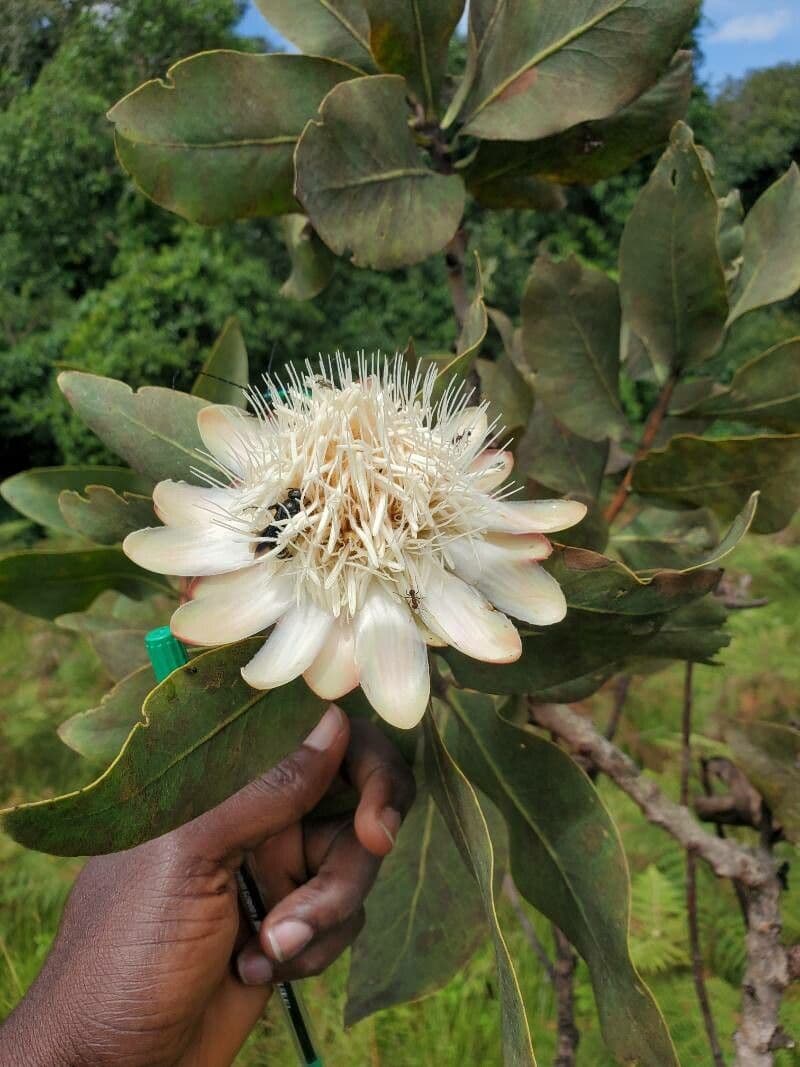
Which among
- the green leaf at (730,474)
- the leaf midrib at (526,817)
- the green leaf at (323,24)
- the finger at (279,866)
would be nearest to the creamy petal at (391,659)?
the leaf midrib at (526,817)

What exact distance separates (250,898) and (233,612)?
1.37ft

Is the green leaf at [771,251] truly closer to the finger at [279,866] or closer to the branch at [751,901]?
the branch at [751,901]

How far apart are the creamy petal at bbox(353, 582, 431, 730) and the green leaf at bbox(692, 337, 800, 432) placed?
0.43 metres

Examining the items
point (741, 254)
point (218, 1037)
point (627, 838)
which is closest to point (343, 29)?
point (741, 254)

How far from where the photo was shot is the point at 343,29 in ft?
2.58

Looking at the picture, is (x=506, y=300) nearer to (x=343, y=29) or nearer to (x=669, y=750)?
(x=669, y=750)

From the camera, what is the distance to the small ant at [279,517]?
1.85 ft

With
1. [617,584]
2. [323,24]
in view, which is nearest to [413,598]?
[617,584]

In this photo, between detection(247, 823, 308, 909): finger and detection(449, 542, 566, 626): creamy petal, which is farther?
detection(247, 823, 308, 909): finger

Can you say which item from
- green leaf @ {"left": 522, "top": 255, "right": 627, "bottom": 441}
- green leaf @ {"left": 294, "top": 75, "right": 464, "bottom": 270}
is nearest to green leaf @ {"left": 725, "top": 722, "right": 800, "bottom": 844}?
green leaf @ {"left": 522, "top": 255, "right": 627, "bottom": 441}

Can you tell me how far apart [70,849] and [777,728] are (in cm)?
61

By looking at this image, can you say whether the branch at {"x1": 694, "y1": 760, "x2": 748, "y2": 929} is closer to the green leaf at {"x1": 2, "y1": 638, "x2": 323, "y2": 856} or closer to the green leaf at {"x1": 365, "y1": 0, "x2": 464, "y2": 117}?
the green leaf at {"x1": 2, "y1": 638, "x2": 323, "y2": 856}

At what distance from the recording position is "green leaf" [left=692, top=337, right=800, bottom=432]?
0.75 meters

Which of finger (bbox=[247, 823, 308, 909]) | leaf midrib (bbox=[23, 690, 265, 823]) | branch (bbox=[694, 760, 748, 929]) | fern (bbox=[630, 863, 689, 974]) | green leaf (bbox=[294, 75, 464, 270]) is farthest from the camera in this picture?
fern (bbox=[630, 863, 689, 974])
